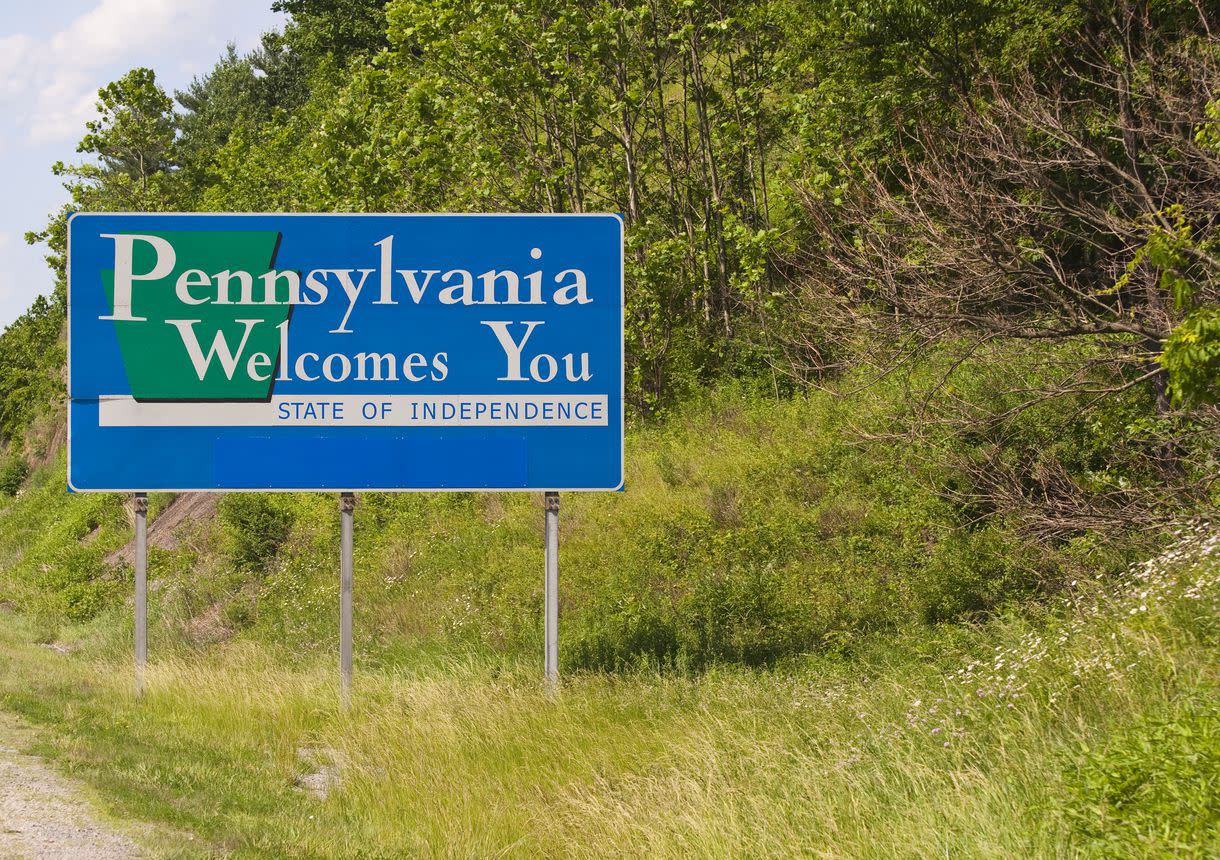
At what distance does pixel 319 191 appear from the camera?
21.5 meters

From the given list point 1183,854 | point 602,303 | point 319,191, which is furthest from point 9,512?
point 1183,854

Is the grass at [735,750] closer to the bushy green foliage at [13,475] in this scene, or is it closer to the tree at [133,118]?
the tree at [133,118]

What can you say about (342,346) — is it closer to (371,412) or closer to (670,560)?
(371,412)

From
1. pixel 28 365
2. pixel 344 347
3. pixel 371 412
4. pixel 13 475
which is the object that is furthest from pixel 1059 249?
pixel 28 365

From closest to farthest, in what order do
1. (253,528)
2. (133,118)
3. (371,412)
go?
(371,412)
(253,528)
(133,118)

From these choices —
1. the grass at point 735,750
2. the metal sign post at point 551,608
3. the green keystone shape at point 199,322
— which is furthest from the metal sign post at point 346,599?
the metal sign post at point 551,608

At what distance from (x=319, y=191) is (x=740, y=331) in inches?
315

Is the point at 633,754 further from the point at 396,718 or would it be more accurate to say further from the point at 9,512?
the point at 9,512

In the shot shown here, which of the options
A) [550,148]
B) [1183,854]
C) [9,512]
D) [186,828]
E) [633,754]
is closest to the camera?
[1183,854]

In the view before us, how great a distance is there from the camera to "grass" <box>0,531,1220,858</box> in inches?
203

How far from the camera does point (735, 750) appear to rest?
746 centimetres

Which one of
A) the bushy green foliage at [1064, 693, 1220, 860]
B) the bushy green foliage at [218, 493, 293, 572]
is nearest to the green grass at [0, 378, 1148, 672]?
the bushy green foliage at [218, 493, 293, 572]

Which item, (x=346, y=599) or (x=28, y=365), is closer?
(x=346, y=599)

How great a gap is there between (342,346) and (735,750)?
5600 mm
